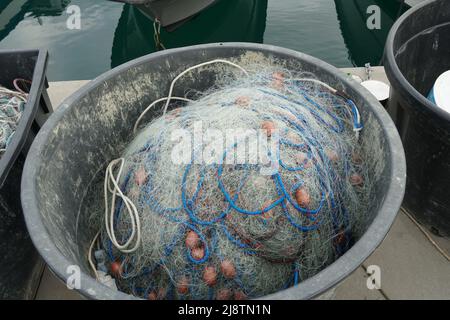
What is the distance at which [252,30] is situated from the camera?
21.7 feet

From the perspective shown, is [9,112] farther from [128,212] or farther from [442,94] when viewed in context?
[442,94]

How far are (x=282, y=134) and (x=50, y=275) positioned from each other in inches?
63.9

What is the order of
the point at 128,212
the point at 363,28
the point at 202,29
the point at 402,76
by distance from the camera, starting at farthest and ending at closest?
the point at 202,29 → the point at 363,28 → the point at 402,76 → the point at 128,212

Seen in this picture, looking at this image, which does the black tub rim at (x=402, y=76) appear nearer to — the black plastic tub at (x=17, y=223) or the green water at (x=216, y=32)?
the black plastic tub at (x=17, y=223)

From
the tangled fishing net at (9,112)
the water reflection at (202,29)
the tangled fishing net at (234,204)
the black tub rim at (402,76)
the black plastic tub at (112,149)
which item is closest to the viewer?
the black plastic tub at (112,149)

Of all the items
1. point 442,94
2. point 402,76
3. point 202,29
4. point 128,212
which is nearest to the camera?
point 128,212

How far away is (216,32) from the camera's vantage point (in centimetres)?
663

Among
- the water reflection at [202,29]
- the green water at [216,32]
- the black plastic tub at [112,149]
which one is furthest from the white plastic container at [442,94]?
the water reflection at [202,29]

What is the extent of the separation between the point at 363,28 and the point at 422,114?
5.08 m

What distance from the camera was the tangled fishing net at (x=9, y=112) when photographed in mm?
2396

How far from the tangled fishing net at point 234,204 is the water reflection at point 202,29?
4.77 meters

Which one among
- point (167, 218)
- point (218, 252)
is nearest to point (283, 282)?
point (218, 252)

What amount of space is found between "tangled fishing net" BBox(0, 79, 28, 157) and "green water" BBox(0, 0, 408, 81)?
10.8 feet

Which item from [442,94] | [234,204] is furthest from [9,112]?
[442,94]
